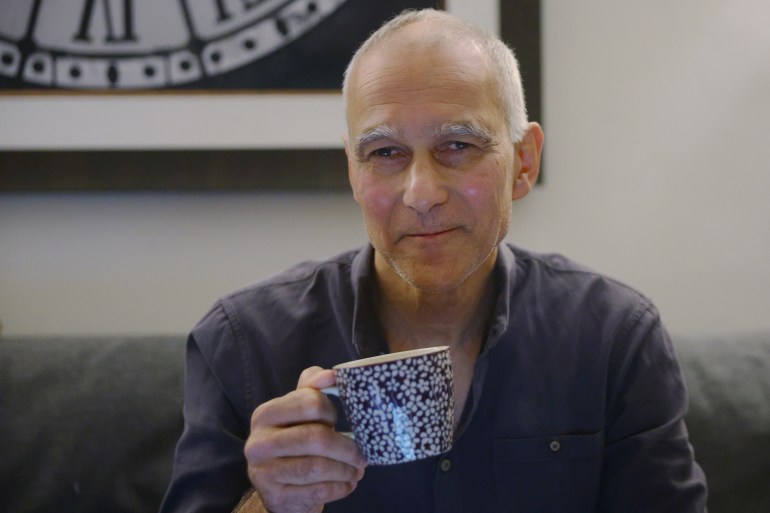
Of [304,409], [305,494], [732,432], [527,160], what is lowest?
[732,432]

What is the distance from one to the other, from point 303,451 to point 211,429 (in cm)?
32

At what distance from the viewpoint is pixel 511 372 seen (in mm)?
1221

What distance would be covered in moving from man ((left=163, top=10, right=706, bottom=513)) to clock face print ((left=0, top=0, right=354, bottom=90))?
592mm

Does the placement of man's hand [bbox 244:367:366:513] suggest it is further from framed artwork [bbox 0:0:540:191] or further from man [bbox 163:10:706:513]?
framed artwork [bbox 0:0:540:191]

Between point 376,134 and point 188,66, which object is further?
point 188,66

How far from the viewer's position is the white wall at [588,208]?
178 cm

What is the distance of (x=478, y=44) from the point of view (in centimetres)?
115

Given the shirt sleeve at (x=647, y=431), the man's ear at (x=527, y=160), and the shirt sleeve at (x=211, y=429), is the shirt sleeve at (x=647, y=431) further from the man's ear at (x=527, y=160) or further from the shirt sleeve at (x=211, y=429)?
the shirt sleeve at (x=211, y=429)

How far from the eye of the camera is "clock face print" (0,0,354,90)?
5.71 feet

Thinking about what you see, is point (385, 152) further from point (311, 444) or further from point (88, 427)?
point (88, 427)

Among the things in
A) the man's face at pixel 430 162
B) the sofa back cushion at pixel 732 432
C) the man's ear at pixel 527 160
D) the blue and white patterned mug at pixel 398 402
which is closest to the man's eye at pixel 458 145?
the man's face at pixel 430 162

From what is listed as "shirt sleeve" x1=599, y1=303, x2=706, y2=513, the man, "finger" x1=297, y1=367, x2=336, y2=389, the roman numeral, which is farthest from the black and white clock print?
"finger" x1=297, y1=367, x2=336, y2=389

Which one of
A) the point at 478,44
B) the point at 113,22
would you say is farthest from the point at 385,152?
the point at 113,22

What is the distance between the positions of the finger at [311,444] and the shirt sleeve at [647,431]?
47cm
